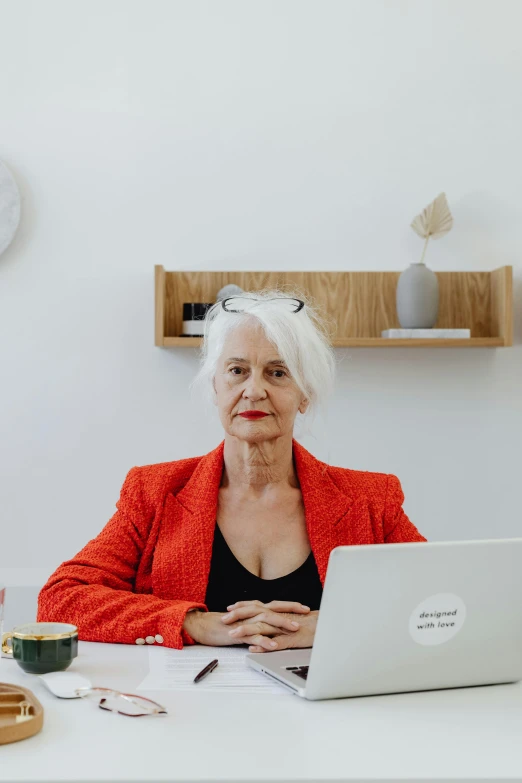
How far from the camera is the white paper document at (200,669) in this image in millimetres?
1231

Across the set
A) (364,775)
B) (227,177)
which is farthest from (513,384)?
(364,775)

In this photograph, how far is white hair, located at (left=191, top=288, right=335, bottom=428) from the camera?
1948mm

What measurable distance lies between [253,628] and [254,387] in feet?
1.97

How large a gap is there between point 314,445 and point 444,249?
0.76 m

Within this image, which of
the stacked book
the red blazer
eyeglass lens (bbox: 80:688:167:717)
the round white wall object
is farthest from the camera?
the round white wall object

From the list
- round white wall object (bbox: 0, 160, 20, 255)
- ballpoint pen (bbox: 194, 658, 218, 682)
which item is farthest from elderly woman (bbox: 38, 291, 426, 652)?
round white wall object (bbox: 0, 160, 20, 255)

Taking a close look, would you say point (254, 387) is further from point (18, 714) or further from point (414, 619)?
point (18, 714)

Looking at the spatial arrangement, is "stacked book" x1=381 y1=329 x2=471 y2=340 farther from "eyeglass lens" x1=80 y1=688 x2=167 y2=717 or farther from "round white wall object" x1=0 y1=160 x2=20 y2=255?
"eyeglass lens" x1=80 y1=688 x2=167 y2=717

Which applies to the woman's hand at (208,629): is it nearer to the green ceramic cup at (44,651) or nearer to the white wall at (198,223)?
the green ceramic cup at (44,651)

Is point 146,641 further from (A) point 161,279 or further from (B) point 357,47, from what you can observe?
(B) point 357,47

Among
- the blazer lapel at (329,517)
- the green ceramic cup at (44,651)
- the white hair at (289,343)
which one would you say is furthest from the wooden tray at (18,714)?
the white hair at (289,343)

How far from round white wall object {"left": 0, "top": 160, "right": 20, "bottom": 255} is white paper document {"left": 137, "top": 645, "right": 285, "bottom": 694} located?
1678 mm

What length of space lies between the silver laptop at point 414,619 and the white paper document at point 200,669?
0.07 m

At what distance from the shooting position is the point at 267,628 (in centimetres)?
151
